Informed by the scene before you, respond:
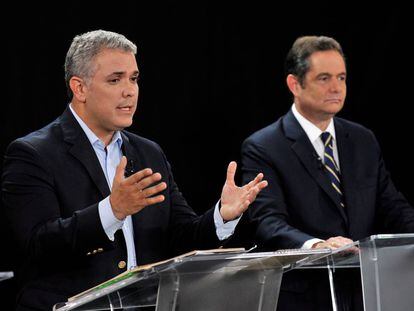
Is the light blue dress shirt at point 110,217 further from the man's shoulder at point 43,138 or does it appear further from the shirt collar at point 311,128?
the shirt collar at point 311,128

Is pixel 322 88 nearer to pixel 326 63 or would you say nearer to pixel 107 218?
pixel 326 63

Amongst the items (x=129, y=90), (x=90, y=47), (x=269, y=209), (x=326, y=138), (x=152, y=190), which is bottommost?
(x=269, y=209)

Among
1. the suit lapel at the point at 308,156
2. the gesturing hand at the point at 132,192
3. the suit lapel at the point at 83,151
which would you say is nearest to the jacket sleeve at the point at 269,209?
the suit lapel at the point at 308,156

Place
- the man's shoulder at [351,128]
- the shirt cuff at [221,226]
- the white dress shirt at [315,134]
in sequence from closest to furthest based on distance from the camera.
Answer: the shirt cuff at [221,226]
the white dress shirt at [315,134]
the man's shoulder at [351,128]

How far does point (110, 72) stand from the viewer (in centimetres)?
346

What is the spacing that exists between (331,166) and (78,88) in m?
1.31

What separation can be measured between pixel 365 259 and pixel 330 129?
1742 mm

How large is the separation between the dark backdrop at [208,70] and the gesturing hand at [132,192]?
1.57 metres

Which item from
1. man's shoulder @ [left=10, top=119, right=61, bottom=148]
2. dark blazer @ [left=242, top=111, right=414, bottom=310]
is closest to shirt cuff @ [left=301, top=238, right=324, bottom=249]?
dark blazer @ [left=242, top=111, right=414, bottom=310]

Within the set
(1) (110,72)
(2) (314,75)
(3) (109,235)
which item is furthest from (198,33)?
(3) (109,235)

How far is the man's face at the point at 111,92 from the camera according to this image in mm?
3443

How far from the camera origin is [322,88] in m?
4.40

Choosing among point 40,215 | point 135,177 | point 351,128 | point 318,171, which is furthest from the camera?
point 351,128

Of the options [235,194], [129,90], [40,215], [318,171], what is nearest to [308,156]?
[318,171]
